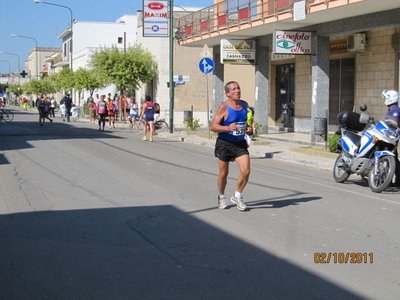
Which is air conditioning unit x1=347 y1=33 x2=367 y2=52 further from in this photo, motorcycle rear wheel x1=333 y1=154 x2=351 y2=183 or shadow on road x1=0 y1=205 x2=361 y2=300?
shadow on road x1=0 y1=205 x2=361 y2=300

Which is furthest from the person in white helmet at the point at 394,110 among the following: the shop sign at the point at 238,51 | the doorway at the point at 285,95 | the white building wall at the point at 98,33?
the white building wall at the point at 98,33

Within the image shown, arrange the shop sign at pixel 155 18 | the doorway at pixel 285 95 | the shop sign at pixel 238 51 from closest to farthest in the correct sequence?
1. the shop sign at pixel 238 51
2. the shop sign at pixel 155 18
3. the doorway at pixel 285 95

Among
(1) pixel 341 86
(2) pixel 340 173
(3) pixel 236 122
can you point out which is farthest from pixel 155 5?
(3) pixel 236 122

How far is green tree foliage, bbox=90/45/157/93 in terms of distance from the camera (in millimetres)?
38844

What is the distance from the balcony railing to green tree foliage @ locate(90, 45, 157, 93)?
11.2 meters

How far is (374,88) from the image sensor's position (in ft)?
67.1

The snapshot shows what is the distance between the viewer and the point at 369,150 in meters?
10.9

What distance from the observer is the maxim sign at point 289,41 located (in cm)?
1939

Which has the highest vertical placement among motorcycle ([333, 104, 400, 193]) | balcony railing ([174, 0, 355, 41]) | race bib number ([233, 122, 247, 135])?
balcony railing ([174, 0, 355, 41])

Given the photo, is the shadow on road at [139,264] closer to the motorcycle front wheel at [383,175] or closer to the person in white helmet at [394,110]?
the motorcycle front wheel at [383,175]

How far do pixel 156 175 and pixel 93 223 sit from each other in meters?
4.76

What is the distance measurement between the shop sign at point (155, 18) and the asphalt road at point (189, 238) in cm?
1417

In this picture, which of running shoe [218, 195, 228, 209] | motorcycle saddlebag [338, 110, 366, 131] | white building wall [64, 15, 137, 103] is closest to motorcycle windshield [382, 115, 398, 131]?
motorcycle saddlebag [338, 110, 366, 131]
